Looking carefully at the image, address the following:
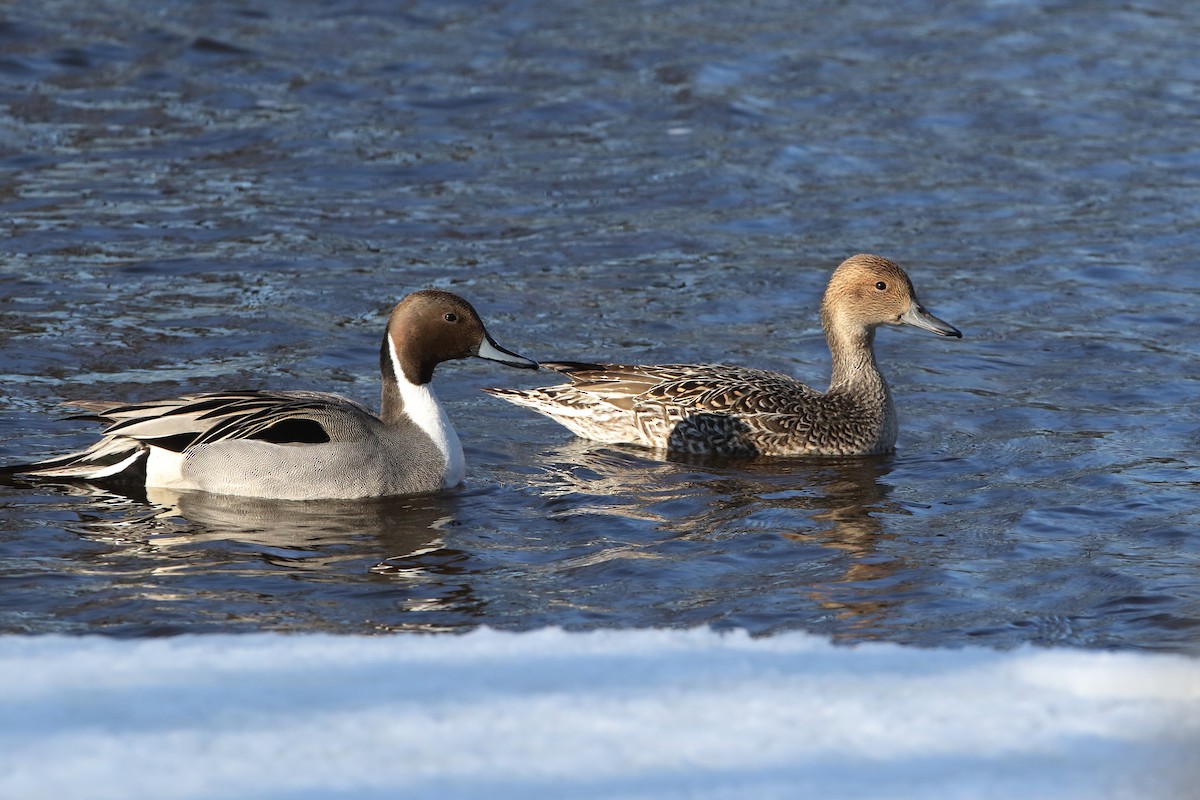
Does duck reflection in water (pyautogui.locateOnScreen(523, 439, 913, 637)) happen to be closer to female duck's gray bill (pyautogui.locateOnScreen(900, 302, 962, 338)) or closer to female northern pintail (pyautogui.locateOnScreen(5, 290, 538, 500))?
female northern pintail (pyautogui.locateOnScreen(5, 290, 538, 500))

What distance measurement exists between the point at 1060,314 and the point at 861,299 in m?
2.19

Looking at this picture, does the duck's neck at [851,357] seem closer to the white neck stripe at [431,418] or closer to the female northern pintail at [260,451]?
the white neck stripe at [431,418]

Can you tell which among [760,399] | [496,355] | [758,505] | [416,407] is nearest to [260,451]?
[416,407]

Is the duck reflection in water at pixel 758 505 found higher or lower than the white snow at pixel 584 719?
lower

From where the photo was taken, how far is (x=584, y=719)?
4367mm

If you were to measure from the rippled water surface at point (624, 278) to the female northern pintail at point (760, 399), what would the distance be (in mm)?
182

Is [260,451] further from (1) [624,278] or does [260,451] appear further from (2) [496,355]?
(1) [624,278]

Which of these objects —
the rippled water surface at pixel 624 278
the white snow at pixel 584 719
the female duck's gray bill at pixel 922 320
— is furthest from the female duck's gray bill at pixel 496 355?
the white snow at pixel 584 719

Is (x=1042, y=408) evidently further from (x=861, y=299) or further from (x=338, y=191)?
(x=338, y=191)

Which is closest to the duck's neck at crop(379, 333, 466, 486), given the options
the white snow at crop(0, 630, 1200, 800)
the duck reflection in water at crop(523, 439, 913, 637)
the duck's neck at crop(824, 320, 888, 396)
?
the duck reflection in water at crop(523, 439, 913, 637)

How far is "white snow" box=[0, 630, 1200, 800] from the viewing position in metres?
4.02

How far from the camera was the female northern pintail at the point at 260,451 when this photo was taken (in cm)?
838

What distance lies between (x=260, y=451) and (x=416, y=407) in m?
0.80

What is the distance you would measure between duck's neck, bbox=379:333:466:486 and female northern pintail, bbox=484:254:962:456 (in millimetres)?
1087
